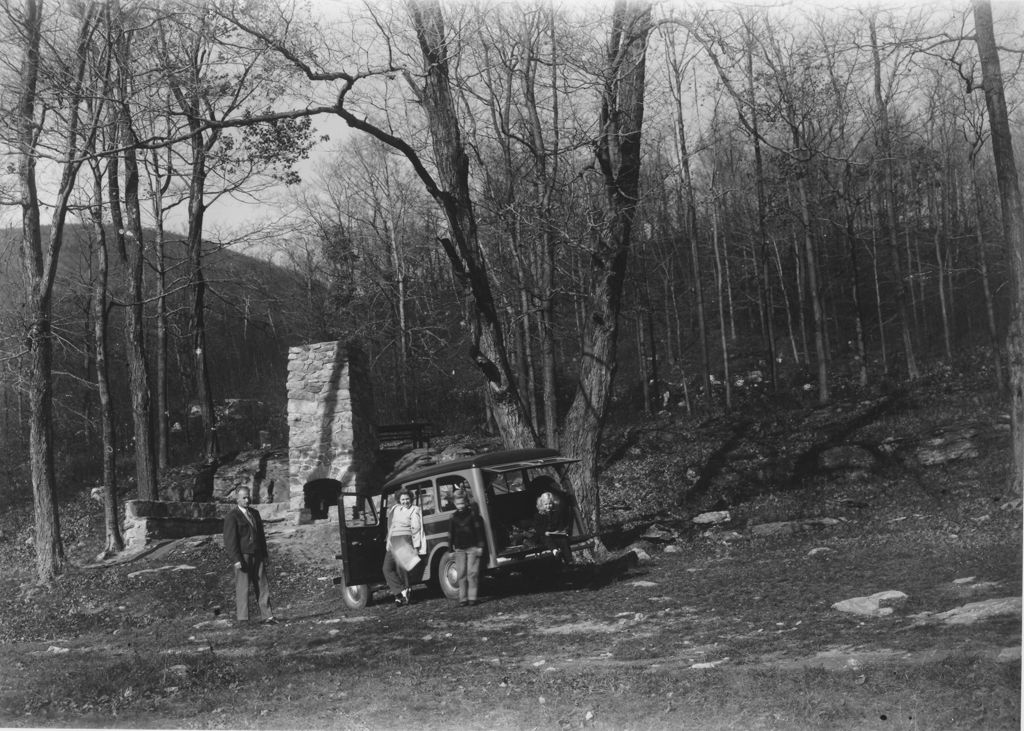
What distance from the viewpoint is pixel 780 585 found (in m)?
9.65

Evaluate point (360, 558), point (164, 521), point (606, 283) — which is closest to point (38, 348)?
point (164, 521)

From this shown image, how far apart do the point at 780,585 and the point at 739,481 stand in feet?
36.4

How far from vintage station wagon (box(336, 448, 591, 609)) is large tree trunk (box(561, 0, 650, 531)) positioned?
4.41ft

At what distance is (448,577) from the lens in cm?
1127

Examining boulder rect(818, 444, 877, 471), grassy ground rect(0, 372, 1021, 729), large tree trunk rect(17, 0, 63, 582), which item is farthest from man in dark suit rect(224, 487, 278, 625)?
boulder rect(818, 444, 877, 471)

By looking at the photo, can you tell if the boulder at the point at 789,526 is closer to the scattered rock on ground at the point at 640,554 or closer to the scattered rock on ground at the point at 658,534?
the scattered rock on ground at the point at 658,534

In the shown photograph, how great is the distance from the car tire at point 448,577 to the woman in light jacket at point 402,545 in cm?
32

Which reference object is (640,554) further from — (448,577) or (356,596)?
(356,596)

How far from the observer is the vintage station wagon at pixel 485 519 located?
10906 mm

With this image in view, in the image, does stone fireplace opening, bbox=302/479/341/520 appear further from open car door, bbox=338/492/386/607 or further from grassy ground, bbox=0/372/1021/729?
open car door, bbox=338/492/386/607

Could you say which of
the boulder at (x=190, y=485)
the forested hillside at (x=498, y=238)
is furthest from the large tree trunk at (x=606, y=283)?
the boulder at (x=190, y=485)

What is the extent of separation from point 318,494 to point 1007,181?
12723mm

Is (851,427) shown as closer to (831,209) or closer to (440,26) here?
(831,209)

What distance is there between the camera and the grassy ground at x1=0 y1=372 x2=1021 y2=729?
5.72 m
